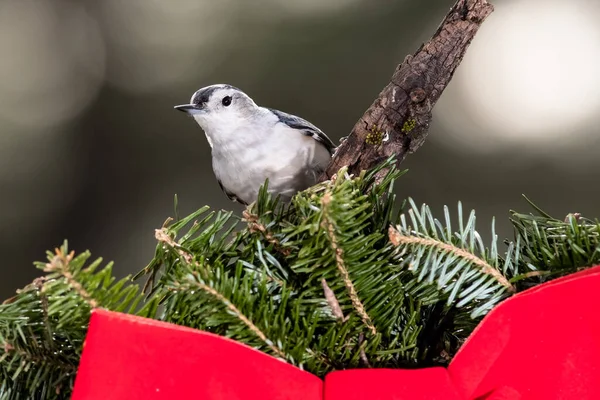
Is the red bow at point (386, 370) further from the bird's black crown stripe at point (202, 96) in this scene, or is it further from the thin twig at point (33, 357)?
the bird's black crown stripe at point (202, 96)

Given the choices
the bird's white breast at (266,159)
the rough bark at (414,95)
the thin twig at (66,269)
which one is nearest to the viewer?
the thin twig at (66,269)

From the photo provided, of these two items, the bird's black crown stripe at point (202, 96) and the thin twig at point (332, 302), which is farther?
the bird's black crown stripe at point (202, 96)

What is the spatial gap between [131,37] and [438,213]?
27.0 inches

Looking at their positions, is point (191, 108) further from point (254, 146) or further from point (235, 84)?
point (235, 84)

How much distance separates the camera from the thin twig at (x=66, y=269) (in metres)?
0.29

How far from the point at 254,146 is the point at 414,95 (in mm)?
281

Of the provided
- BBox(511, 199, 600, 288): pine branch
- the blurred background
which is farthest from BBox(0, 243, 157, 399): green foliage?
the blurred background

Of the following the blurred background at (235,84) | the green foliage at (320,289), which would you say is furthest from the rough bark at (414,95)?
the blurred background at (235,84)

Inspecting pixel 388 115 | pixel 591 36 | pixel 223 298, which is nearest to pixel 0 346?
pixel 223 298

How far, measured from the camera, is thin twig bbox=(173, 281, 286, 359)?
0.32 m

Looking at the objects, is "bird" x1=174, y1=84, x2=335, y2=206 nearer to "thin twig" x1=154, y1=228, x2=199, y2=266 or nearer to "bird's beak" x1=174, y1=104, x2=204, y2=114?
"bird's beak" x1=174, y1=104, x2=204, y2=114

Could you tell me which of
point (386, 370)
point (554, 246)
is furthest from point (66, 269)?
point (554, 246)

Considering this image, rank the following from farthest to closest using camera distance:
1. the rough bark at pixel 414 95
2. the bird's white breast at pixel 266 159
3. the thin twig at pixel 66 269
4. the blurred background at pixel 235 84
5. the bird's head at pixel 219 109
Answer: the blurred background at pixel 235 84
the bird's head at pixel 219 109
the bird's white breast at pixel 266 159
the rough bark at pixel 414 95
the thin twig at pixel 66 269

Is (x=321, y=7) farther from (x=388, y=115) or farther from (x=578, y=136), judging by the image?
(x=388, y=115)
